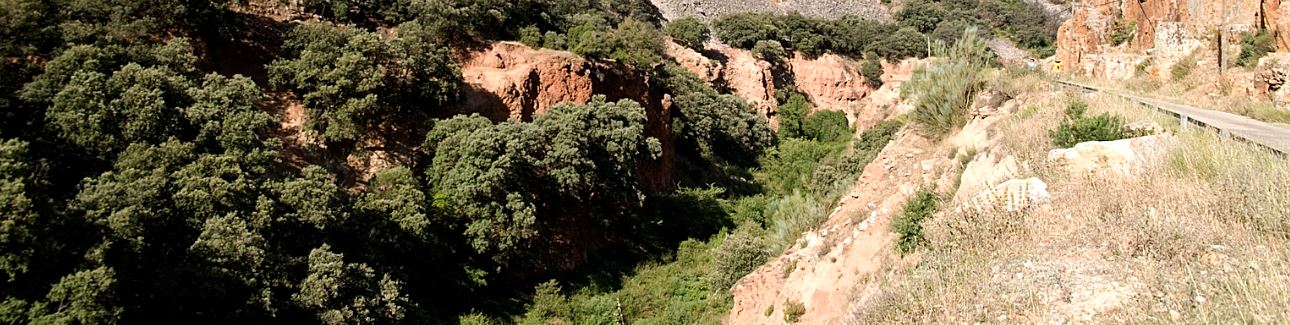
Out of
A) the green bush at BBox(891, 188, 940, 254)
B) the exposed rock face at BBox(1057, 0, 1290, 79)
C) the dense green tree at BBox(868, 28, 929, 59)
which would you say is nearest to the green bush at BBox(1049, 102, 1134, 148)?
the green bush at BBox(891, 188, 940, 254)

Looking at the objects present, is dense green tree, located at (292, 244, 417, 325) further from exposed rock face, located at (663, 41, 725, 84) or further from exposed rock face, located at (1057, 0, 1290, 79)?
exposed rock face, located at (663, 41, 725, 84)

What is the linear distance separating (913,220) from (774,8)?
45870mm

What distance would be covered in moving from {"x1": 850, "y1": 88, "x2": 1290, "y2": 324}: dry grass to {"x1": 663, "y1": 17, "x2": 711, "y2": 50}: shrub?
3145 cm

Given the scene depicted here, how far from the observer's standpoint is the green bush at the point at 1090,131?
7809mm

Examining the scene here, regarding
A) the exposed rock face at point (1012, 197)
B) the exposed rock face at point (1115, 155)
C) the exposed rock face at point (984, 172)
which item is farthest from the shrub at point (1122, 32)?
the exposed rock face at point (1012, 197)

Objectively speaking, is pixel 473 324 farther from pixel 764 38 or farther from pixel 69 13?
pixel 764 38

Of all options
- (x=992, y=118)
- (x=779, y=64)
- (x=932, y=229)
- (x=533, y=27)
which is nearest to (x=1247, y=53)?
(x=992, y=118)

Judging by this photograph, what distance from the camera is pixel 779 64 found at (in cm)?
4069

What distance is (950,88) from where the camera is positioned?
40.7 ft

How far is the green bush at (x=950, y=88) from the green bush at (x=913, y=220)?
4.01 meters

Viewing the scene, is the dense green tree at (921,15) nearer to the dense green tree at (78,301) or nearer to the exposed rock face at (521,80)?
the exposed rock face at (521,80)

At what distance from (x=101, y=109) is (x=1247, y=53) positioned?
2090 cm

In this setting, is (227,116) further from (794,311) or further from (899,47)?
(899,47)

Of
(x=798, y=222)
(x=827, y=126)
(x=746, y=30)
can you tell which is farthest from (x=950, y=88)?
(x=746, y=30)
